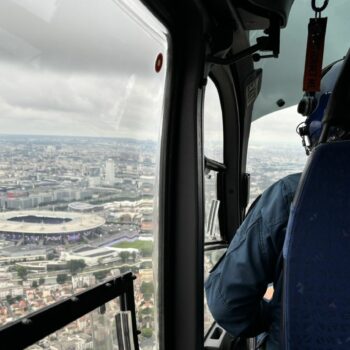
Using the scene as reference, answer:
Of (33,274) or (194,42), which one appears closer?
(33,274)

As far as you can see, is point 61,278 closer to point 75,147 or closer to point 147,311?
point 75,147

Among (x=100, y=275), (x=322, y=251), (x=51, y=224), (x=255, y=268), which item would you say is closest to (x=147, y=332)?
(x=100, y=275)

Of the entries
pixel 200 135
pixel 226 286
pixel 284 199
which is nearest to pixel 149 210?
pixel 200 135

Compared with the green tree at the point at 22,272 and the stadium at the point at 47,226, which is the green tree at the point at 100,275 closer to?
the stadium at the point at 47,226

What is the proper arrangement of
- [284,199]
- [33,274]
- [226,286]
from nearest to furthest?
1. [33,274]
2. [284,199]
3. [226,286]

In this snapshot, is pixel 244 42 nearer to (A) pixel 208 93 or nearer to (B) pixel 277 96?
(A) pixel 208 93

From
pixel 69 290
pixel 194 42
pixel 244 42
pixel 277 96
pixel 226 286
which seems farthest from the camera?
pixel 277 96
